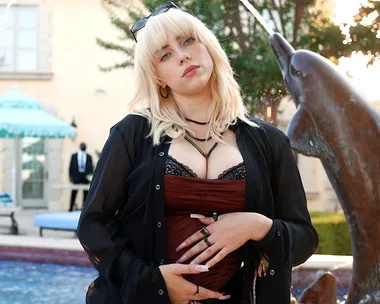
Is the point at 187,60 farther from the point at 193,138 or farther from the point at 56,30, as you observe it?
the point at 56,30

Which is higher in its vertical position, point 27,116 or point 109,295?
point 27,116

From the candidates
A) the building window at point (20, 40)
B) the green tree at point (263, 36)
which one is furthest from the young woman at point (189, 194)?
the building window at point (20, 40)

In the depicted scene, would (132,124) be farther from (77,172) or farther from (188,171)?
(77,172)

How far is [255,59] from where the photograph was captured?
8.19m

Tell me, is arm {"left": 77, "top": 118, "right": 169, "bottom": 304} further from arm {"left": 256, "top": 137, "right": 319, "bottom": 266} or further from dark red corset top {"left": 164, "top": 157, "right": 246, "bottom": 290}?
arm {"left": 256, "top": 137, "right": 319, "bottom": 266}

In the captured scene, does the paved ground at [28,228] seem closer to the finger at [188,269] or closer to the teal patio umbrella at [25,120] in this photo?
the teal patio umbrella at [25,120]

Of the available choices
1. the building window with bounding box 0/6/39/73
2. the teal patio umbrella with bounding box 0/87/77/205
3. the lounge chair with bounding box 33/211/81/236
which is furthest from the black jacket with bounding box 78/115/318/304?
the building window with bounding box 0/6/39/73

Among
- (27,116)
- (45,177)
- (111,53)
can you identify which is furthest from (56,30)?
(27,116)

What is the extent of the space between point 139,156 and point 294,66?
653 millimetres

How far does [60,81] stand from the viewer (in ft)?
50.0

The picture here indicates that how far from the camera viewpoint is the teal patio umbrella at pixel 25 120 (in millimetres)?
9961

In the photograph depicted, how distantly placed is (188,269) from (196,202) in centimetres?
16

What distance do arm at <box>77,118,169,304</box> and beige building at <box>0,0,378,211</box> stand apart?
13.6 metres

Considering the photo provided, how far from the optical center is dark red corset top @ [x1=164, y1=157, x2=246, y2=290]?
1.55 metres
